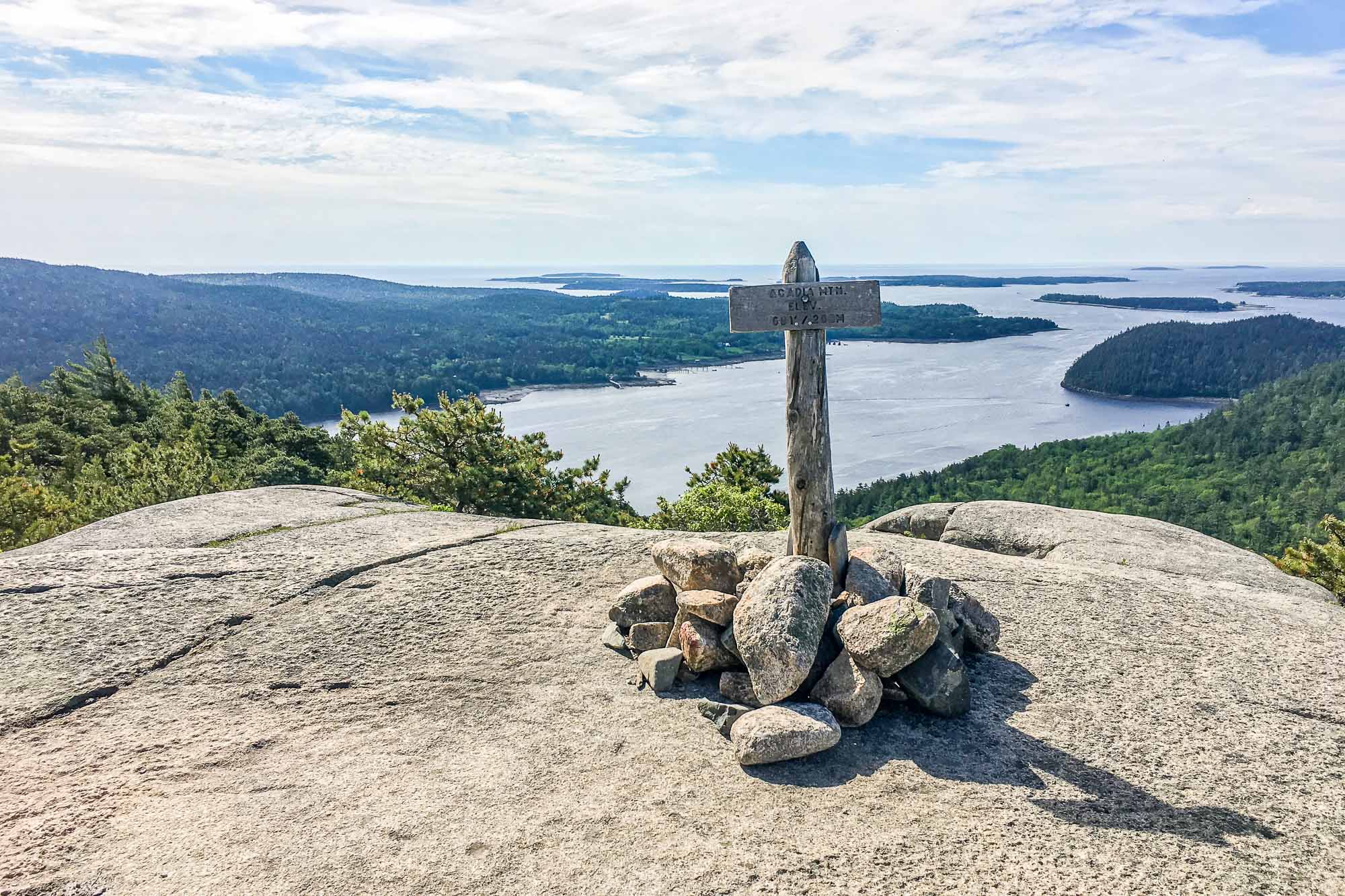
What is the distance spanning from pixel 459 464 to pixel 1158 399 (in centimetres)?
14741

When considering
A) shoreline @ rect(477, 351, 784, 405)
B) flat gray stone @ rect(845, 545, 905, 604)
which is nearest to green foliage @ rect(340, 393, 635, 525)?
flat gray stone @ rect(845, 545, 905, 604)

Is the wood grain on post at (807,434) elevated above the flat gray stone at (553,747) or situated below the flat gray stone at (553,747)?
above

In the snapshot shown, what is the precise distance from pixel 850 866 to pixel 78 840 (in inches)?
198

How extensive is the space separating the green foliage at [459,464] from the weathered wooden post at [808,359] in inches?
614

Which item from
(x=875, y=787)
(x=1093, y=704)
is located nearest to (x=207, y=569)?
(x=875, y=787)

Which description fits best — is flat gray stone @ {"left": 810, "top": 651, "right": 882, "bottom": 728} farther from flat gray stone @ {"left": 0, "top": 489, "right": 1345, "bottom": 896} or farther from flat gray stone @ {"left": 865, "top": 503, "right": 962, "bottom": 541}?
flat gray stone @ {"left": 865, "top": 503, "right": 962, "bottom": 541}

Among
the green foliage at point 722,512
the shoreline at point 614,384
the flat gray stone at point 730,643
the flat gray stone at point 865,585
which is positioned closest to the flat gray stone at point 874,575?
the flat gray stone at point 865,585

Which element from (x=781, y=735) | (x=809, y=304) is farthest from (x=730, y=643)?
(x=809, y=304)

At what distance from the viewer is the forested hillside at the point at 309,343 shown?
126875 millimetres

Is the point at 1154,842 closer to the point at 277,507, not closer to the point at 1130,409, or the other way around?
the point at 277,507

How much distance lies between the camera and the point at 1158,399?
136m

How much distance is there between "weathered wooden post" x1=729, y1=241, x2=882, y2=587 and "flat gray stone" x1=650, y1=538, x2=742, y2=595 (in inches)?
29.5

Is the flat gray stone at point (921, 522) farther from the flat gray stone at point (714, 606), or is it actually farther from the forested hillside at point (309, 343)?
the forested hillside at point (309, 343)

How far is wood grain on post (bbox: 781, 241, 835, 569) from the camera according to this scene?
309 inches
